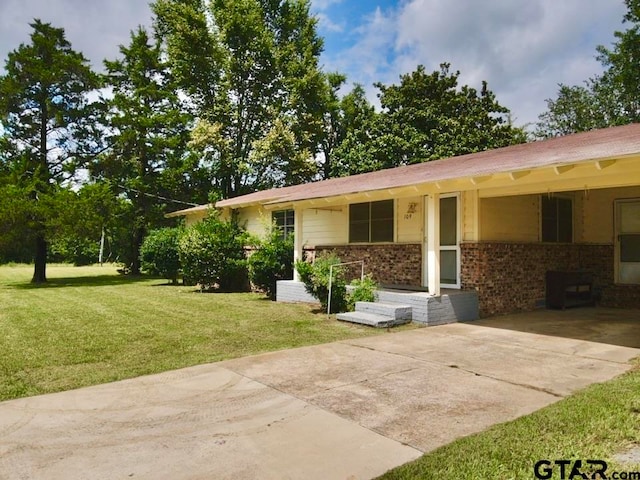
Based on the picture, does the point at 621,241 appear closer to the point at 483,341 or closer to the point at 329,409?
the point at 483,341

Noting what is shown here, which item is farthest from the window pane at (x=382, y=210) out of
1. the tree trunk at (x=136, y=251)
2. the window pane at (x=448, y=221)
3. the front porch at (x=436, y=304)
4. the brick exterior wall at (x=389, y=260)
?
the tree trunk at (x=136, y=251)

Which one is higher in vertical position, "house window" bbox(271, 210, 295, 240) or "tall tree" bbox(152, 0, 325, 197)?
"tall tree" bbox(152, 0, 325, 197)

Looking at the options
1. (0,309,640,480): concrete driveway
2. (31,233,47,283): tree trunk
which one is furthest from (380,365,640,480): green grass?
(31,233,47,283): tree trunk

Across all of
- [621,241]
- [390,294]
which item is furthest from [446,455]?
[621,241]

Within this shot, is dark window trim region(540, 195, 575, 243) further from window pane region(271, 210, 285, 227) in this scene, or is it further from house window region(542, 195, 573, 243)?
window pane region(271, 210, 285, 227)

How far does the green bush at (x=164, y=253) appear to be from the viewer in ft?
56.9

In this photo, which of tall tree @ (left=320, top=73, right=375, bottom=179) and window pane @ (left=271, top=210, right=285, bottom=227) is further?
tall tree @ (left=320, top=73, right=375, bottom=179)

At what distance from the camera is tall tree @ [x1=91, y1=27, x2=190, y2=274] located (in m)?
22.6

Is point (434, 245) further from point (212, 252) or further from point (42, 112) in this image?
point (42, 112)

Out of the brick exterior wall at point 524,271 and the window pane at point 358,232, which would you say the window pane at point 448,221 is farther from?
the window pane at point 358,232

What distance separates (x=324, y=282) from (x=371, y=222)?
2.78 m

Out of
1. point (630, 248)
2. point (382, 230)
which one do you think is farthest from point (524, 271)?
point (382, 230)

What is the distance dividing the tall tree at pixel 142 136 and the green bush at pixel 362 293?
17.2 metres

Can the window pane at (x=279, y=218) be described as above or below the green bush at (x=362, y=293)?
above
